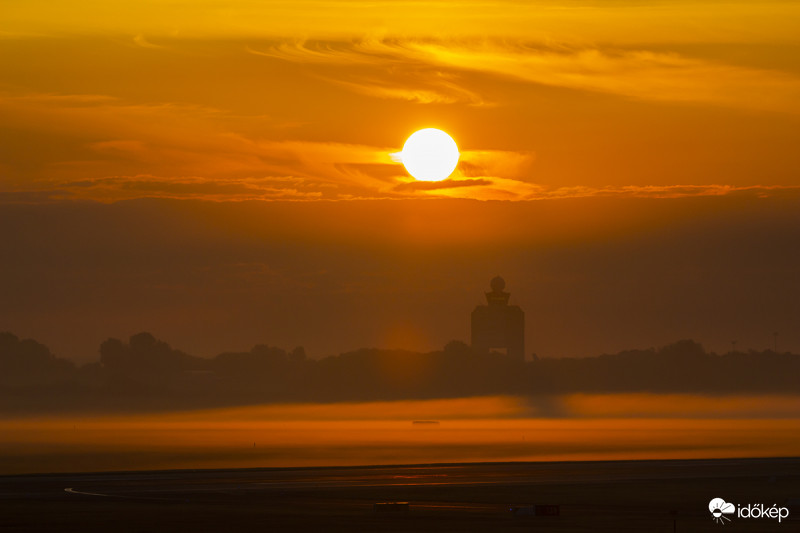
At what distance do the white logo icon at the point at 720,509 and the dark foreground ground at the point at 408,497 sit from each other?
0.89m

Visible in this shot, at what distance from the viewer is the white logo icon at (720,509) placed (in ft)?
277

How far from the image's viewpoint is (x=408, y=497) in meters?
99.2

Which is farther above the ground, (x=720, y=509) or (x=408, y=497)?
(x=408, y=497)

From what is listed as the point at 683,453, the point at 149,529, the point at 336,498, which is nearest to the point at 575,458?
the point at 683,453

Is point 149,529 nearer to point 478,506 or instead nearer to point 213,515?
point 213,515

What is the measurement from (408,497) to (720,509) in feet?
73.7

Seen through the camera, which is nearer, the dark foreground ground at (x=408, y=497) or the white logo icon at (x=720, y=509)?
the dark foreground ground at (x=408, y=497)

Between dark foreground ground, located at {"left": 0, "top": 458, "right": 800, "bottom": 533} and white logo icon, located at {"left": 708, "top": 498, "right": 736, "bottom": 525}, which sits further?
white logo icon, located at {"left": 708, "top": 498, "right": 736, "bottom": 525}

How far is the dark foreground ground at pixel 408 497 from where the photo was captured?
82000mm

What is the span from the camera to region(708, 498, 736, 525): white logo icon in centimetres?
8433

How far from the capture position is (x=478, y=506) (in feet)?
304

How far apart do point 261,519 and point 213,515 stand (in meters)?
4.02

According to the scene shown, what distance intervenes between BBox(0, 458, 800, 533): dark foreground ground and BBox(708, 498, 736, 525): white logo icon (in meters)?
0.89

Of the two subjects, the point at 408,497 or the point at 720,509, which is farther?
the point at 408,497
